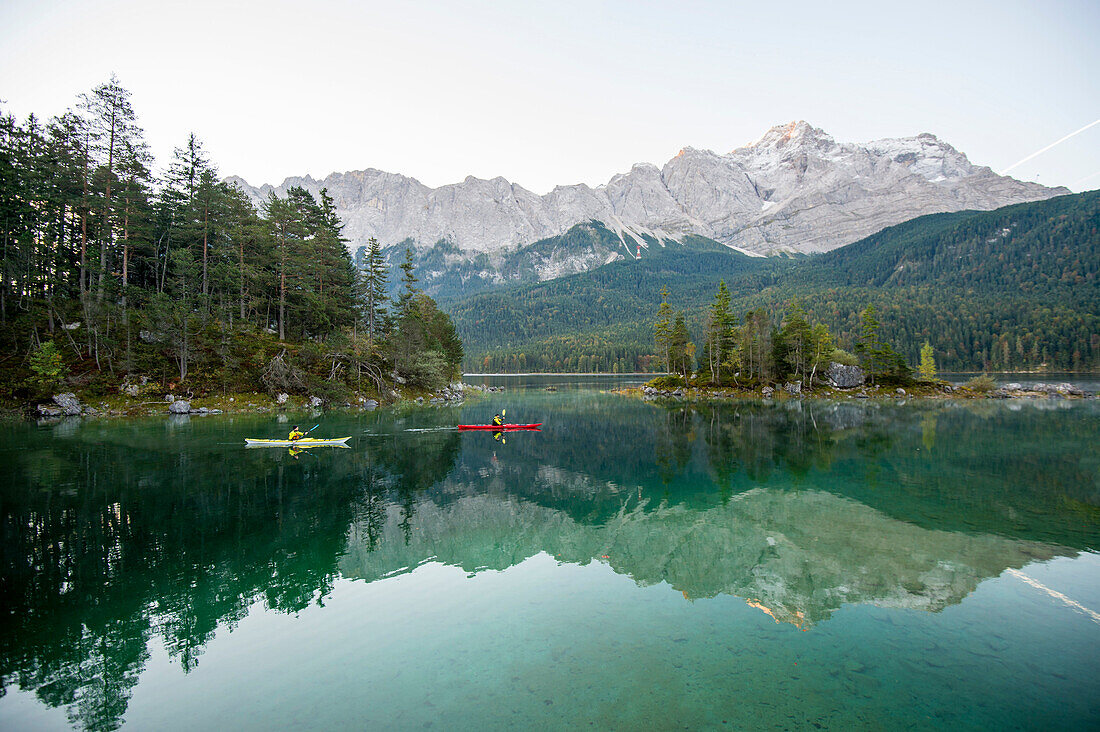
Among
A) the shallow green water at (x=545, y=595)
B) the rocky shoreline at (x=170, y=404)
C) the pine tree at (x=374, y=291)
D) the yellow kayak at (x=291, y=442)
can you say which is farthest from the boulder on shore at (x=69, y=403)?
the pine tree at (x=374, y=291)

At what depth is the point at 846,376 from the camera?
81750 millimetres

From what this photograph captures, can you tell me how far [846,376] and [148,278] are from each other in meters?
107

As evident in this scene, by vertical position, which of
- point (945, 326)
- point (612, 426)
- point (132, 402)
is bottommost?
point (612, 426)

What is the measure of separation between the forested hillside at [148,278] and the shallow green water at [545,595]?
25815mm

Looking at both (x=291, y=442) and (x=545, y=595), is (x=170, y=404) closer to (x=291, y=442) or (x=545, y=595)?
(x=291, y=442)

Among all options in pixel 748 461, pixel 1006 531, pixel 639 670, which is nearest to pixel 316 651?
pixel 639 670

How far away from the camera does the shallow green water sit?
8070 millimetres

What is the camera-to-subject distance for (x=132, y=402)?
46.4 m

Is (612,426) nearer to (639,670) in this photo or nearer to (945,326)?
(639,670)

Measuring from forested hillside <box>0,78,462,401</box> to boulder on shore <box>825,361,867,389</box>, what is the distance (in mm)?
70692

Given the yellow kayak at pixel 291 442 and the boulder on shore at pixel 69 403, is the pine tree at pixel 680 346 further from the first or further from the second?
the boulder on shore at pixel 69 403

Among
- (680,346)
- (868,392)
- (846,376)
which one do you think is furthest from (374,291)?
(868,392)

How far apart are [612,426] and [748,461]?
18.6 m

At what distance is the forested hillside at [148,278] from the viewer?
153 ft
